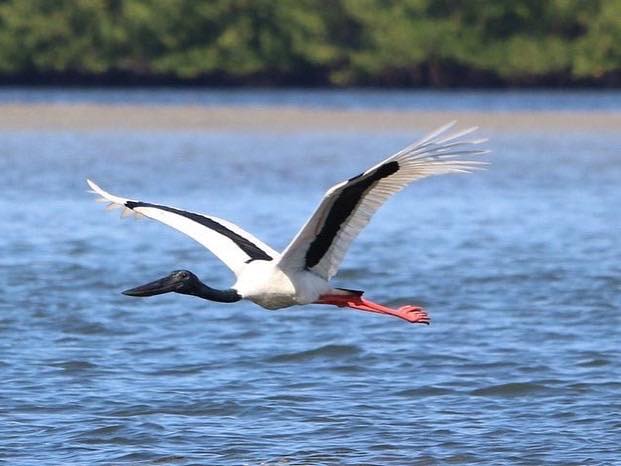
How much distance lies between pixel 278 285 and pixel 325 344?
345 centimetres

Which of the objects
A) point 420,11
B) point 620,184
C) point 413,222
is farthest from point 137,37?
point 413,222

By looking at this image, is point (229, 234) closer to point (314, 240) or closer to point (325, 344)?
point (314, 240)

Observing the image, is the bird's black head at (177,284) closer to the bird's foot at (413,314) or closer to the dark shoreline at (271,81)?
the bird's foot at (413,314)

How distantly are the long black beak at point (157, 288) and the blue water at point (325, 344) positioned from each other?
0.92m

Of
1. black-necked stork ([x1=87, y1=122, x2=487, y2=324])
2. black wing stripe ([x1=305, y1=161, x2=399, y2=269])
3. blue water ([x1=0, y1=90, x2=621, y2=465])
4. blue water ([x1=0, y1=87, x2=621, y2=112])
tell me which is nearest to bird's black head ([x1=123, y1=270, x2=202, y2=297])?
black-necked stork ([x1=87, y1=122, x2=487, y2=324])

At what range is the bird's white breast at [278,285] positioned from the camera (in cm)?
1055

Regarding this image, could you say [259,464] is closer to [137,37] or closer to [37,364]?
[37,364]

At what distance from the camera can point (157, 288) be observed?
1066 cm

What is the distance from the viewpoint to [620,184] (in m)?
29.4

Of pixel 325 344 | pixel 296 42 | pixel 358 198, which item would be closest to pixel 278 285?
pixel 358 198

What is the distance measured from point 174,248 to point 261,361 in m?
7.81

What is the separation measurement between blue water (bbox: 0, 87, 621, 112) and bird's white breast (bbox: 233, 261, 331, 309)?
4549cm

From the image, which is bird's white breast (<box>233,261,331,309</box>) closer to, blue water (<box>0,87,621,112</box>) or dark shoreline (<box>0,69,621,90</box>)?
blue water (<box>0,87,621,112</box>)

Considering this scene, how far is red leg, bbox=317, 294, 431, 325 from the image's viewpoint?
10.9 metres
